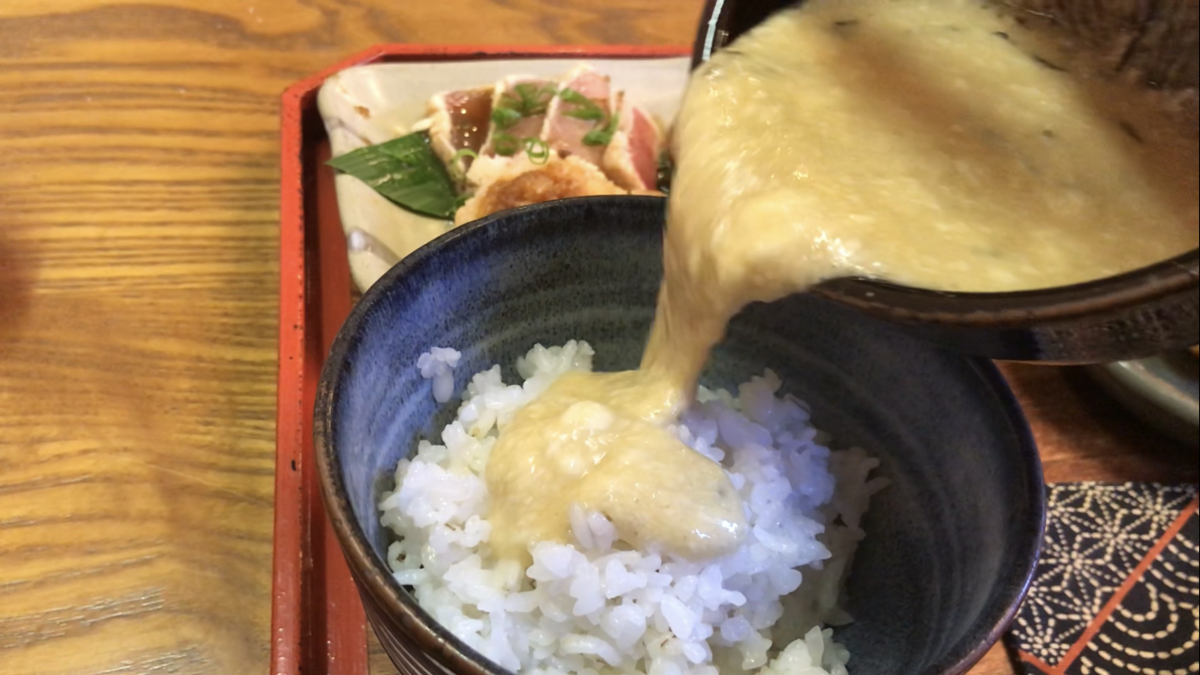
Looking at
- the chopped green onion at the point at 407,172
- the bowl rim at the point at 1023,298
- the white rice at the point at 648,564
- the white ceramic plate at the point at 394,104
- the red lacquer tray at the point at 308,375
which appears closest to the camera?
the bowl rim at the point at 1023,298

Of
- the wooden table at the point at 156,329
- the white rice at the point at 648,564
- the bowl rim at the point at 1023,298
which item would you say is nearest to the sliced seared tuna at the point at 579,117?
the wooden table at the point at 156,329

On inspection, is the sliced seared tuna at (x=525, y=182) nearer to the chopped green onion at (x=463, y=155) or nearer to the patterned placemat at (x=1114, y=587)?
the chopped green onion at (x=463, y=155)

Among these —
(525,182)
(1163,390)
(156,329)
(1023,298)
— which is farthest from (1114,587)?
(156,329)

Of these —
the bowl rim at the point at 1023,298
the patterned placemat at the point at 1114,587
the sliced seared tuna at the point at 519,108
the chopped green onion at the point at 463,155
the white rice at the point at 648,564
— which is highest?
the bowl rim at the point at 1023,298

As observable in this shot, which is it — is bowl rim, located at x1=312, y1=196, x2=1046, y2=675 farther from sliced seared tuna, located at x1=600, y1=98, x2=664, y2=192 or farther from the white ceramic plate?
sliced seared tuna, located at x1=600, y1=98, x2=664, y2=192

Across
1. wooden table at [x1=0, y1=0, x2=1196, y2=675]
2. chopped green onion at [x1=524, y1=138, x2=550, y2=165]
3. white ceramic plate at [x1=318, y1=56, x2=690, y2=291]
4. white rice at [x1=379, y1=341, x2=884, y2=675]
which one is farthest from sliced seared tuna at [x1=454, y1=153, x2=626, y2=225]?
white rice at [x1=379, y1=341, x2=884, y2=675]

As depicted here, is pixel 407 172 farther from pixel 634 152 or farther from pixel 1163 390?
pixel 1163 390

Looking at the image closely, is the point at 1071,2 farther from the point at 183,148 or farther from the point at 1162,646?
the point at 183,148
